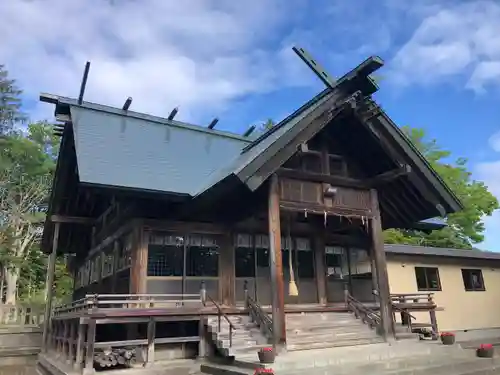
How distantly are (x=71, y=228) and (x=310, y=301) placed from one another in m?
11.2

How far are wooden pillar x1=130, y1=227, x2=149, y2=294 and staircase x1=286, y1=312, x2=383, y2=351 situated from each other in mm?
3651

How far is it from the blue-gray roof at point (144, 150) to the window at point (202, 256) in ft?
5.29

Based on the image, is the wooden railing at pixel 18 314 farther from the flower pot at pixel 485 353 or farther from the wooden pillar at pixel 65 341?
the flower pot at pixel 485 353

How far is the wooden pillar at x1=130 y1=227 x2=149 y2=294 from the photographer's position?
1016 cm

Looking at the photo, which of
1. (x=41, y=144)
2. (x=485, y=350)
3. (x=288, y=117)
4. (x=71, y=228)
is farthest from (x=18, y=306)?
(x=41, y=144)

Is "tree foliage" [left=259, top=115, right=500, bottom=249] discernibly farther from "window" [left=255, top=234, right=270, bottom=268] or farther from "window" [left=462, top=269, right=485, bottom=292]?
"window" [left=255, top=234, right=270, bottom=268]

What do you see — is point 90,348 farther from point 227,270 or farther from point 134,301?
point 227,270

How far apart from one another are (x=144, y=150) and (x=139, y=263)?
3435 mm

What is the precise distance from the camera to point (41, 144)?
117ft

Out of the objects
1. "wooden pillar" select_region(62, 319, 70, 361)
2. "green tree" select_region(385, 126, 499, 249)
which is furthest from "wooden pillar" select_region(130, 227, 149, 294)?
"green tree" select_region(385, 126, 499, 249)

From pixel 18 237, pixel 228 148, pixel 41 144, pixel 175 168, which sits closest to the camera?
pixel 175 168

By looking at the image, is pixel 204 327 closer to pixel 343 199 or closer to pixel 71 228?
pixel 343 199

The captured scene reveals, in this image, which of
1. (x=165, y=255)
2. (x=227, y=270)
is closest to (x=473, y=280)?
(x=227, y=270)

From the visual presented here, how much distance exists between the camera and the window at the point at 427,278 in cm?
1656
